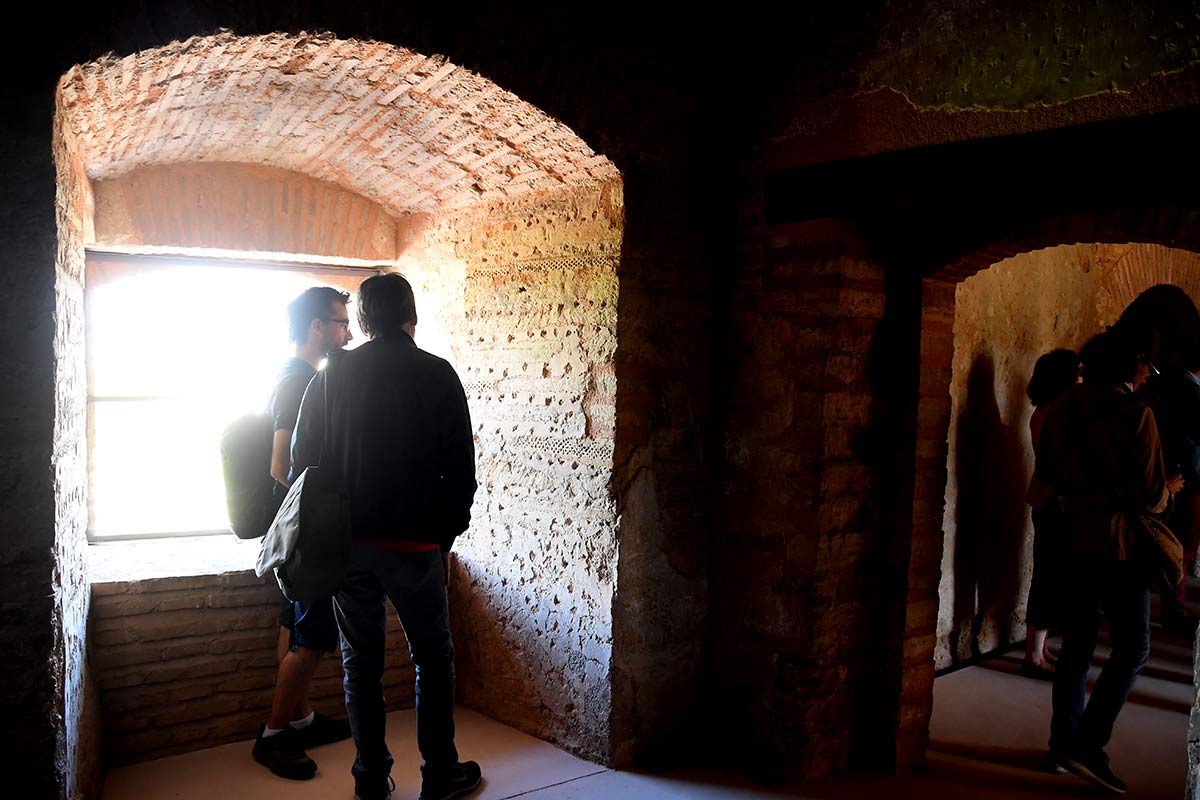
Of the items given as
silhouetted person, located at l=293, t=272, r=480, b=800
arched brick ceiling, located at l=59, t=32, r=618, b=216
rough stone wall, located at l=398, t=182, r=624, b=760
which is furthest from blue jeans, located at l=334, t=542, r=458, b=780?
arched brick ceiling, located at l=59, t=32, r=618, b=216

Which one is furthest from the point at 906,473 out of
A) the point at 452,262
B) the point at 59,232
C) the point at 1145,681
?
the point at 59,232

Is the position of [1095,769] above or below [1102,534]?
below

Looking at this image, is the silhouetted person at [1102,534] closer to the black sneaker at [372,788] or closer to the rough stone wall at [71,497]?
the black sneaker at [372,788]

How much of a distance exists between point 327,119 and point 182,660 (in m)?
2.02

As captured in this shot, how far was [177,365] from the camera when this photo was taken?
13.0 feet

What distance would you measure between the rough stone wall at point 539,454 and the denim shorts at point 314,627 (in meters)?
0.75

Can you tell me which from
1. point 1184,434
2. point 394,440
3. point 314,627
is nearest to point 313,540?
point 394,440

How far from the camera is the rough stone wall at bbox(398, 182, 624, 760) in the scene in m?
3.22

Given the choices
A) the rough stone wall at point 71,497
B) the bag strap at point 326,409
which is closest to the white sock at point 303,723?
the rough stone wall at point 71,497

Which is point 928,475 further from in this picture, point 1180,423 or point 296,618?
point 296,618

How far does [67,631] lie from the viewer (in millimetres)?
2393

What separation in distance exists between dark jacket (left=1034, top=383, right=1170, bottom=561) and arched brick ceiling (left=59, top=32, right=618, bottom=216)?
1.99 meters

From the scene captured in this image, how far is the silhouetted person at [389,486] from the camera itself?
2.65m

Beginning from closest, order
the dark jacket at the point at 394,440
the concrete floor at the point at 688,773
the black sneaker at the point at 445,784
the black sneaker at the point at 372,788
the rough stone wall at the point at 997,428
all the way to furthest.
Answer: the dark jacket at the point at 394,440, the black sneaker at the point at 372,788, the black sneaker at the point at 445,784, the concrete floor at the point at 688,773, the rough stone wall at the point at 997,428
